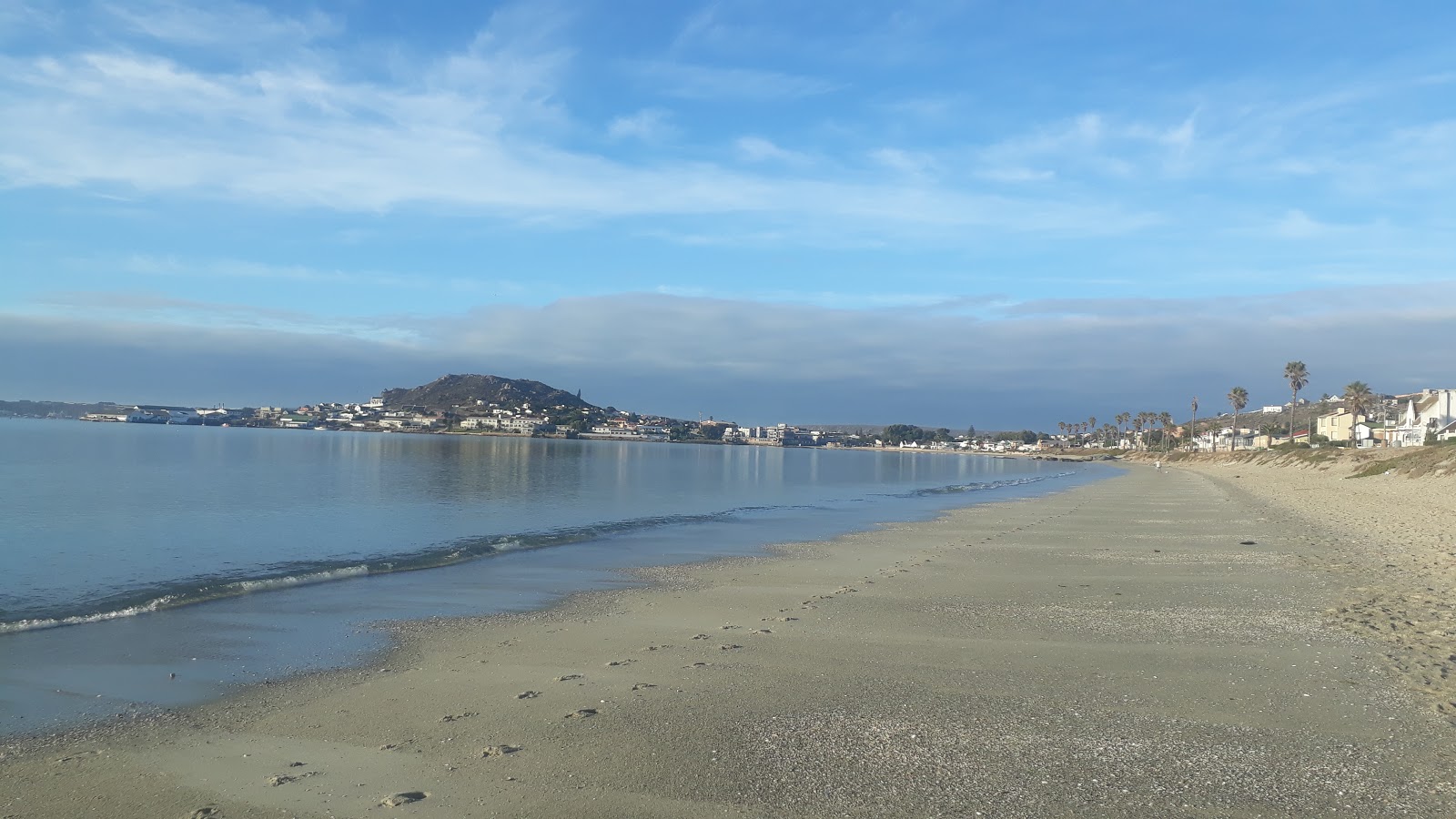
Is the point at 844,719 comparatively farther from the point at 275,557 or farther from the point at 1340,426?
the point at 1340,426

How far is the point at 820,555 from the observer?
64.7ft

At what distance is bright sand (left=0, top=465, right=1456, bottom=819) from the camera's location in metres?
5.48

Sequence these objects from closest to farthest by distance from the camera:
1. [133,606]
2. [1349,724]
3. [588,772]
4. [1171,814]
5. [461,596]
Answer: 1. [1171,814]
2. [588,772]
3. [1349,724]
4. [133,606]
5. [461,596]

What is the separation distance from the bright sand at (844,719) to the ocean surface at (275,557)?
1412mm

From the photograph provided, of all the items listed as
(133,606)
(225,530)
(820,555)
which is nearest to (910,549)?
(820,555)

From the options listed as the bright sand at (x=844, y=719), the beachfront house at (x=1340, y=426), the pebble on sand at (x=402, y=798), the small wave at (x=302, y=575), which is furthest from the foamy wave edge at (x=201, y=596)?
the beachfront house at (x=1340, y=426)

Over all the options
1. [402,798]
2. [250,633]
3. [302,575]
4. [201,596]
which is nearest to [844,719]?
[402,798]

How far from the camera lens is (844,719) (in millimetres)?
7027

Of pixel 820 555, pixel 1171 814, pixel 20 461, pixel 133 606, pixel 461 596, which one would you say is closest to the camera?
pixel 1171 814

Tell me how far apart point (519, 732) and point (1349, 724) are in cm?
626

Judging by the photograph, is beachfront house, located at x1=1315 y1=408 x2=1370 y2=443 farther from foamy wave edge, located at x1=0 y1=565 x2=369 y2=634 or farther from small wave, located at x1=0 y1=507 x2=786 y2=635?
foamy wave edge, located at x1=0 y1=565 x2=369 y2=634

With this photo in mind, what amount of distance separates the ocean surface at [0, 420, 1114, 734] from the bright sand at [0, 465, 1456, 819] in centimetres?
141

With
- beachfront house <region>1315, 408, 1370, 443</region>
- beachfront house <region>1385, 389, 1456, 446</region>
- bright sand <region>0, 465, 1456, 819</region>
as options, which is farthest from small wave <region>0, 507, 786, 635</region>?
beachfront house <region>1315, 408, 1370, 443</region>

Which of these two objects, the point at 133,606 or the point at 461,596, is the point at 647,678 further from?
the point at 133,606
